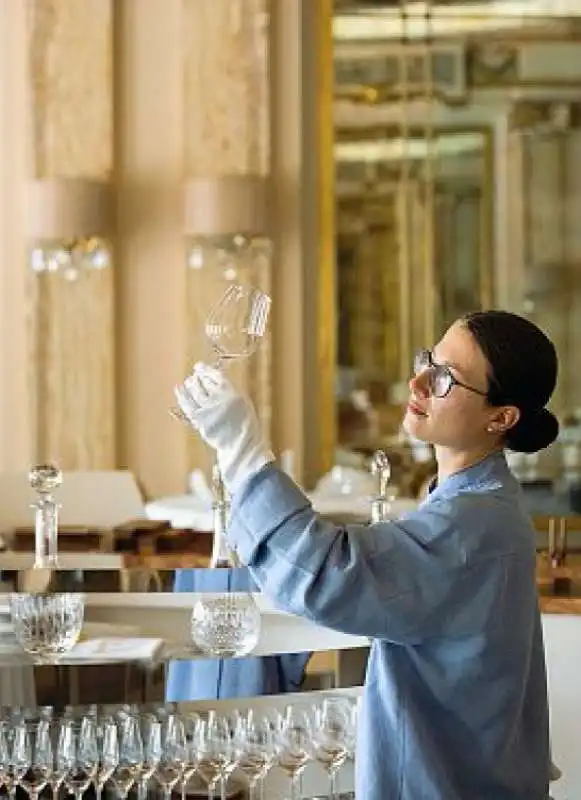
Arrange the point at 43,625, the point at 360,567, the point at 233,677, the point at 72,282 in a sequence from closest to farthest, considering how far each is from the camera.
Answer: the point at 360,567 → the point at 233,677 → the point at 43,625 → the point at 72,282

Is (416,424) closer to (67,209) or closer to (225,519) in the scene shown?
(225,519)

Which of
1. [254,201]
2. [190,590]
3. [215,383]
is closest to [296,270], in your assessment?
[254,201]

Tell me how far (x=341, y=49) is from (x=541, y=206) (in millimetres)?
1119

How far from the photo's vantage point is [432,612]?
1749mm

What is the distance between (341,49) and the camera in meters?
Answer: 6.74

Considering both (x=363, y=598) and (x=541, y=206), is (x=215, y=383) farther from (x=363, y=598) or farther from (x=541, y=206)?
(x=541, y=206)

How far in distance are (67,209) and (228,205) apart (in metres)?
0.67

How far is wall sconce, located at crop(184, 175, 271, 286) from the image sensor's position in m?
6.30

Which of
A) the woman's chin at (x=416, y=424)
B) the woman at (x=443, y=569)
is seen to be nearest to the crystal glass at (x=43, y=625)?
the woman at (x=443, y=569)

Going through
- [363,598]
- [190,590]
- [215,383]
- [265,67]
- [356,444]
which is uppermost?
[265,67]

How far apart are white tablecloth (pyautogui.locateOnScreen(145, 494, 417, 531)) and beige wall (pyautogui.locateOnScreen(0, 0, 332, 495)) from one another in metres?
0.93

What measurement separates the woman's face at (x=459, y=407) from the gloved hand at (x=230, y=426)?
208mm


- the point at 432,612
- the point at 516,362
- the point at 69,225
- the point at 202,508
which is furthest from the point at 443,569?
the point at 69,225

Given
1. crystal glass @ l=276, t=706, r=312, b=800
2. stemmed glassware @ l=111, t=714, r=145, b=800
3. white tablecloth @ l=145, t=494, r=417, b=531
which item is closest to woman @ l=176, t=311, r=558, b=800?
crystal glass @ l=276, t=706, r=312, b=800
